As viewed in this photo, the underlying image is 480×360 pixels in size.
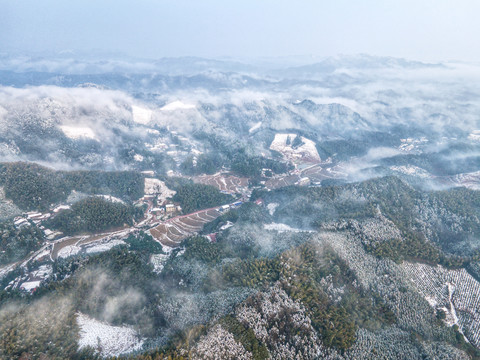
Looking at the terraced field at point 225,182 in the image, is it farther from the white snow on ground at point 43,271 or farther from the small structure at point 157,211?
the white snow on ground at point 43,271

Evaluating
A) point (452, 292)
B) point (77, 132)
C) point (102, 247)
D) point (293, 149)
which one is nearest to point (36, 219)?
point (102, 247)

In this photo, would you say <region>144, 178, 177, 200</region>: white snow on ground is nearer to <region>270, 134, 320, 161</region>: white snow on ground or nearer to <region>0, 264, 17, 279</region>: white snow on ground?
<region>0, 264, 17, 279</region>: white snow on ground

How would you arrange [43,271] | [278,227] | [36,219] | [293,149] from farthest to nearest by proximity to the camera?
1. [293,149]
2. [278,227]
3. [36,219]
4. [43,271]

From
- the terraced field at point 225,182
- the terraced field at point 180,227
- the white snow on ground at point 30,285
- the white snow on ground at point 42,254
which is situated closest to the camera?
the white snow on ground at point 30,285

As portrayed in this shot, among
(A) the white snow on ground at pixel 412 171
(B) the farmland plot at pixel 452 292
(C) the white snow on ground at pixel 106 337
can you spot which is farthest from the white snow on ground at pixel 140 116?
(B) the farmland plot at pixel 452 292

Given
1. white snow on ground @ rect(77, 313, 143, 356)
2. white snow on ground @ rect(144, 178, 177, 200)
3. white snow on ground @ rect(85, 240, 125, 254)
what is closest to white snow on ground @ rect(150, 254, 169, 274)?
white snow on ground @ rect(85, 240, 125, 254)

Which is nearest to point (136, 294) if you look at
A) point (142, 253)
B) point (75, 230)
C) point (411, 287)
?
point (142, 253)

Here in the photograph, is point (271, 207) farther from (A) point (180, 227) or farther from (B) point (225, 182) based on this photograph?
(B) point (225, 182)
